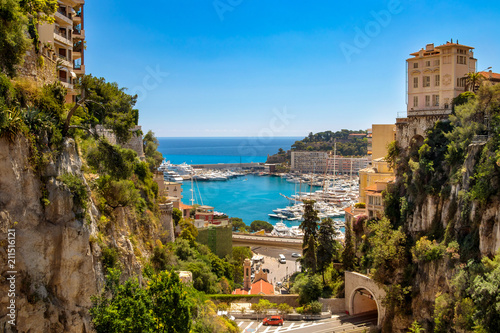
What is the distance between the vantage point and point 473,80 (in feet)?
101

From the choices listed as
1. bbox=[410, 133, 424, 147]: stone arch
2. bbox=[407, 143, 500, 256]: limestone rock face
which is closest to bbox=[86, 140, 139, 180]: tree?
bbox=[407, 143, 500, 256]: limestone rock face

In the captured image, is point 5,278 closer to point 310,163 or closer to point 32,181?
point 32,181

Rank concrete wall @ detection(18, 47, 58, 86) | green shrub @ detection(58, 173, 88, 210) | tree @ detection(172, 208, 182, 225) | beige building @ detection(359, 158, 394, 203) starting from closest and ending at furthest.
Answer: green shrub @ detection(58, 173, 88, 210), concrete wall @ detection(18, 47, 58, 86), tree @ detection(172, 208, 182, 225), beige building @ detection(359, 158, 394, 203)

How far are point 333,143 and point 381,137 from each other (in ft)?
430

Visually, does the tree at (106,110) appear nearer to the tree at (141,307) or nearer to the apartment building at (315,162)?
the tree at (141,307)

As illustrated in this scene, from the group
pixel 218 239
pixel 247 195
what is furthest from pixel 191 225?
pixel 247 195

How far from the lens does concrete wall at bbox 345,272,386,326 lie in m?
28.8

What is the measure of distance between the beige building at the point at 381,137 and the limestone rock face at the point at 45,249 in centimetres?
3091

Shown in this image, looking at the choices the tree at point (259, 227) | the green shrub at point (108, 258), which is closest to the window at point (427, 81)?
the green shrub at point (108, 258)

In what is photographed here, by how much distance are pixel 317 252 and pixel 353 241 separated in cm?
342

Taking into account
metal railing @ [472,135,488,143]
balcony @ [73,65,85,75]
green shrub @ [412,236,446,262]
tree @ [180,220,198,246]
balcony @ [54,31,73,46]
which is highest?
balcony @ [54,31,73,46]

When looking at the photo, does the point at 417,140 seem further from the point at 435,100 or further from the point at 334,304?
the point at 334,304

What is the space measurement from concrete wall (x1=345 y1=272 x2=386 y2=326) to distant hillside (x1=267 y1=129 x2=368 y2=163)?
131 metres

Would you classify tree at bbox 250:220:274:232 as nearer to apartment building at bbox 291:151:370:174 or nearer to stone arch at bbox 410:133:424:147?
stone arch at bbox 410:133:424:147
